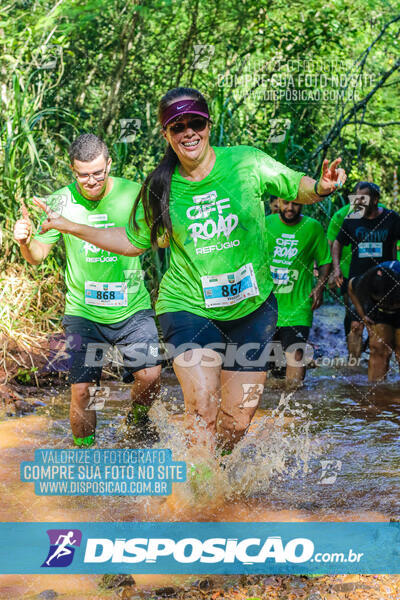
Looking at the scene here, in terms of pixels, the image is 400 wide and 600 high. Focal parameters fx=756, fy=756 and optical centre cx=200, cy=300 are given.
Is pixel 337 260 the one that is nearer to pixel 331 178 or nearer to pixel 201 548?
pixel 331 178

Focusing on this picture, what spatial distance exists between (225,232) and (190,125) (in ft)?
1.78

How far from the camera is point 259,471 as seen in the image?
13.9 feet

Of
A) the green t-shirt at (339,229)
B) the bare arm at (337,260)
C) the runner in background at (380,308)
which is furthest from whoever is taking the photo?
the green t-shirt at (339,229)

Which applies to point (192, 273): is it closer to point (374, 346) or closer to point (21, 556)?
point (21, 556)

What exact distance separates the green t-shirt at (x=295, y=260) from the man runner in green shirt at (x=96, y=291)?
2.38 meters

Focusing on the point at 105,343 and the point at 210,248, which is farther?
the point at 105,343

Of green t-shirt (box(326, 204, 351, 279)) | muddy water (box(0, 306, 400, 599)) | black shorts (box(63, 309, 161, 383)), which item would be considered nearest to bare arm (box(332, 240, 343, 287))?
green t-shirt (box(326, 204, 351, 279))

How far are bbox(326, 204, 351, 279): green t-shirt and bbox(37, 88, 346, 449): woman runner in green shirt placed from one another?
159 inches

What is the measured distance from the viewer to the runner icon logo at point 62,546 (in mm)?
3326

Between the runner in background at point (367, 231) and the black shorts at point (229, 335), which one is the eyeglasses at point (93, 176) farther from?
the runner in background at point (367, 231)

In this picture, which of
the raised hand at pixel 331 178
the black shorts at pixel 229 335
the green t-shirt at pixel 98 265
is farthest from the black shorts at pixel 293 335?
the raised hand at pixel 331 178

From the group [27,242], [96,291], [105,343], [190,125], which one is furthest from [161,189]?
[105,343]

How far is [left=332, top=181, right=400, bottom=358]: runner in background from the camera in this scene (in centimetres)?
707

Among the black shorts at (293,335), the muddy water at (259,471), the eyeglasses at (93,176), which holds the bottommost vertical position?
the muddy water at (259,471)
